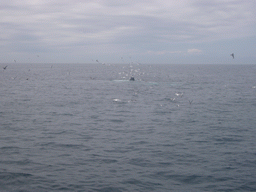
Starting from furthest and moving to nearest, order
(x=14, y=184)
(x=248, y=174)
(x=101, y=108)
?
(x=101, y=108) < (x=248, y=174) < (x=14, y=184)

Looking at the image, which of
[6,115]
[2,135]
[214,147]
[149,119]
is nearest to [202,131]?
[214,147]

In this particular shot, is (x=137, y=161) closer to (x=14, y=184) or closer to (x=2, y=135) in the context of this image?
(x=14, y=184)

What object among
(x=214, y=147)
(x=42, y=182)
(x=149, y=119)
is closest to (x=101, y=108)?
(x=149, y=119)

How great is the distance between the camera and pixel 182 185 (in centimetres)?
1567

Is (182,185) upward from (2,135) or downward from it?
downward

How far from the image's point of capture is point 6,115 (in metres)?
33.6

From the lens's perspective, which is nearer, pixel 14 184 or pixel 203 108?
pixel 14 184

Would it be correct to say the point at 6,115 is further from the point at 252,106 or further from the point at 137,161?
the point at 252,106

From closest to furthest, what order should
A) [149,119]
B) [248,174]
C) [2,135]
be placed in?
1. [248,174]
2. [2,135]
3. [149,119]

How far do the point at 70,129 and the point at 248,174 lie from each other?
16558 mm

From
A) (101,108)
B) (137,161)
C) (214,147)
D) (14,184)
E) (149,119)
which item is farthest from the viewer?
(101,108)

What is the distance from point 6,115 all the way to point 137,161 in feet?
69.1

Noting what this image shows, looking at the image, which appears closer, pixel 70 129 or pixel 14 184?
pixel 14 184

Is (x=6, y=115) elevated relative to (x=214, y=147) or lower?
elevated
